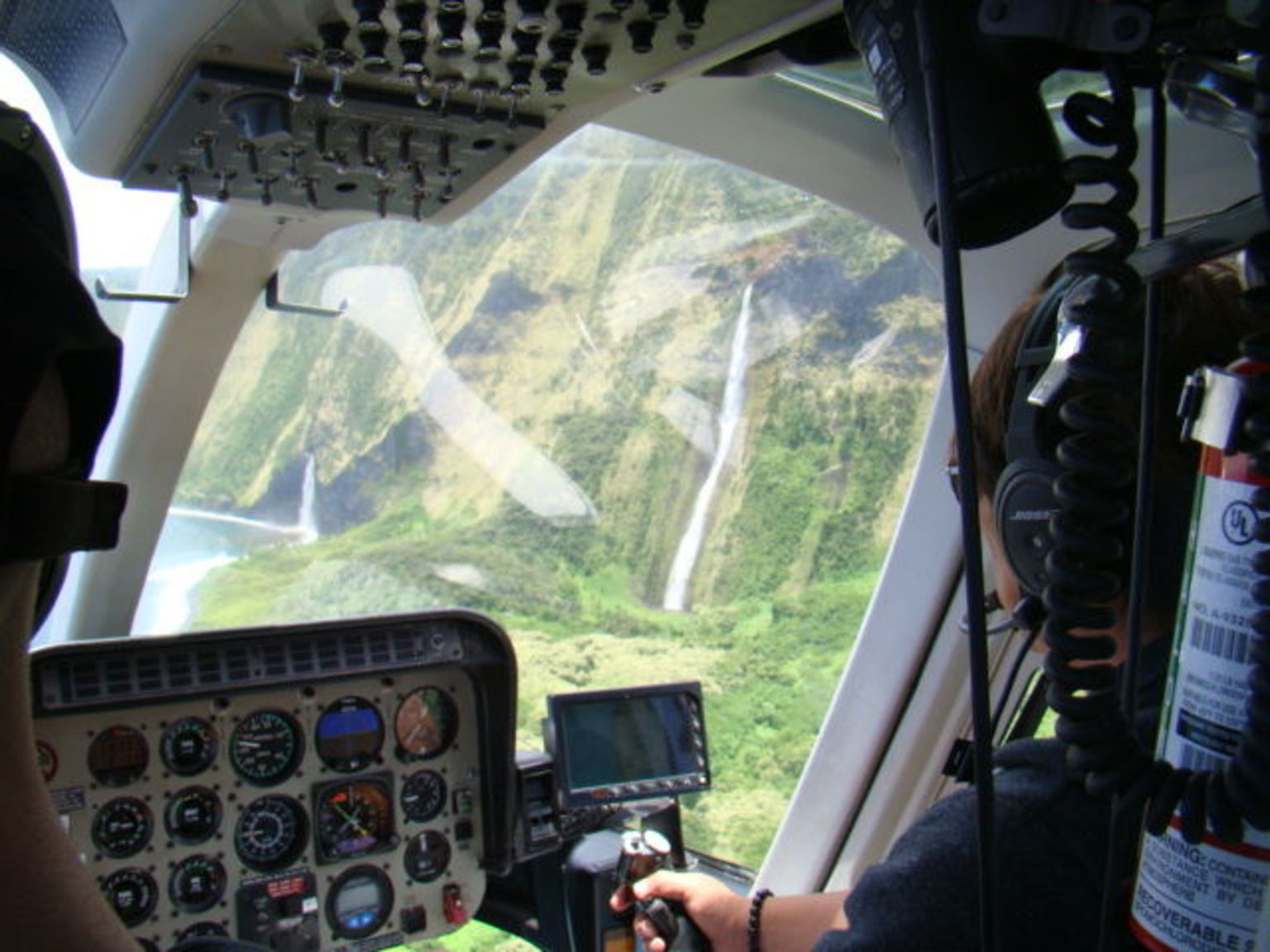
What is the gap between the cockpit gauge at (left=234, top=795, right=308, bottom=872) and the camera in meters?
2.51

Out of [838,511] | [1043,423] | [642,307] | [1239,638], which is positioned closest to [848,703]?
[838,511]

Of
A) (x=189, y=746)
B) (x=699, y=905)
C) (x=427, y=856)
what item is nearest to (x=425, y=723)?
(x=427, y=856)

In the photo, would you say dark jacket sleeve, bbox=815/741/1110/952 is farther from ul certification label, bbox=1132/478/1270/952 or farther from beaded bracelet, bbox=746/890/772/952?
beaded bracelet, bbox=746/890/772/952

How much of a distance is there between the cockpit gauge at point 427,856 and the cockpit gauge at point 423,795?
0.04 m

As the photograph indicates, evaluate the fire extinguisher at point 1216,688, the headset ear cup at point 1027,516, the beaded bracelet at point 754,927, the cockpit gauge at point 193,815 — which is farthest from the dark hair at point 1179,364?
the cockpit gauge at point 193,815

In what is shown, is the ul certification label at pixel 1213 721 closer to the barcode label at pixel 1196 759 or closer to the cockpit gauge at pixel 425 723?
the barcode label at pixel 1196 759

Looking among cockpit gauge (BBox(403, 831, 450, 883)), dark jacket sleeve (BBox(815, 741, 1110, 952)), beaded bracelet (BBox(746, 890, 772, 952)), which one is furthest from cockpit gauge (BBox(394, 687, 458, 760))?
dark jacket sleeve (BBox(815, 741, 1110, 952))

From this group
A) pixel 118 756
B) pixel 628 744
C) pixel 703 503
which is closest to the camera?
pixel 118 756

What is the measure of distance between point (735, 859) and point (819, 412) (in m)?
1.11

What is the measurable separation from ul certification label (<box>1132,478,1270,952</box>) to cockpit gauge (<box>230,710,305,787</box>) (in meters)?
2.10

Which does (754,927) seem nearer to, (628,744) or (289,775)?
(628,744)

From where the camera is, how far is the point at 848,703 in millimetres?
2699

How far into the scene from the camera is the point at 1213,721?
692mm

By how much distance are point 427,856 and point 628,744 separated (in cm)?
53
